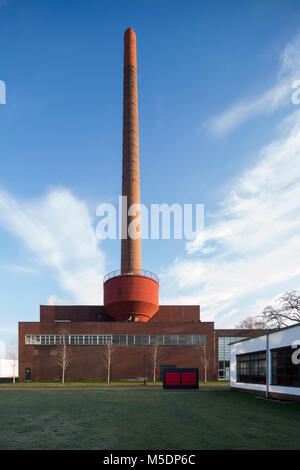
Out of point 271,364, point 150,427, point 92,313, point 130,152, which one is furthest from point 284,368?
Answer: point 92,313

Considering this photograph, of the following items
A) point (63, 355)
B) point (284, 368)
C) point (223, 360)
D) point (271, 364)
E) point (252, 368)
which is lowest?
point (223, 360)

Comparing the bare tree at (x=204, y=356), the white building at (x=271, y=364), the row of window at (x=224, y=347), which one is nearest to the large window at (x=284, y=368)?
the white building at (x=271, y=364)

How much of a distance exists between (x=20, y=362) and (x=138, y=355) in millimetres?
14378

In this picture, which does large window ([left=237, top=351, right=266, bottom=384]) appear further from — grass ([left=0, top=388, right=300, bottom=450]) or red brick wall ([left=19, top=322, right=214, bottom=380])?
red brick wall ([left=19, top=322, right=214, bottom=380])

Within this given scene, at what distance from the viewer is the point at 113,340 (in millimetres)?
47250

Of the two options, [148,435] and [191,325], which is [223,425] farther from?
[191,325]

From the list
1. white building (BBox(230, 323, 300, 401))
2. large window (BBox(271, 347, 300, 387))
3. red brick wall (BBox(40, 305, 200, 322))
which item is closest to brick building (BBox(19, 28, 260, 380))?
red brick wall (BBox(40, 305, 200, 322))

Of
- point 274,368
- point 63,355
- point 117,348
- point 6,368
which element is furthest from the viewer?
point 6,368

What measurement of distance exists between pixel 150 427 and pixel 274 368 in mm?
14092

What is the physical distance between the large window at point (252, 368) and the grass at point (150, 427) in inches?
298

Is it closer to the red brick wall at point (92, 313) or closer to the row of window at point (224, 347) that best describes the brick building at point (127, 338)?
the row of window at point (224, 347)

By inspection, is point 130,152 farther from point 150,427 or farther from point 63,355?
point 150,427

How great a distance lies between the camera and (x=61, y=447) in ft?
33.0
